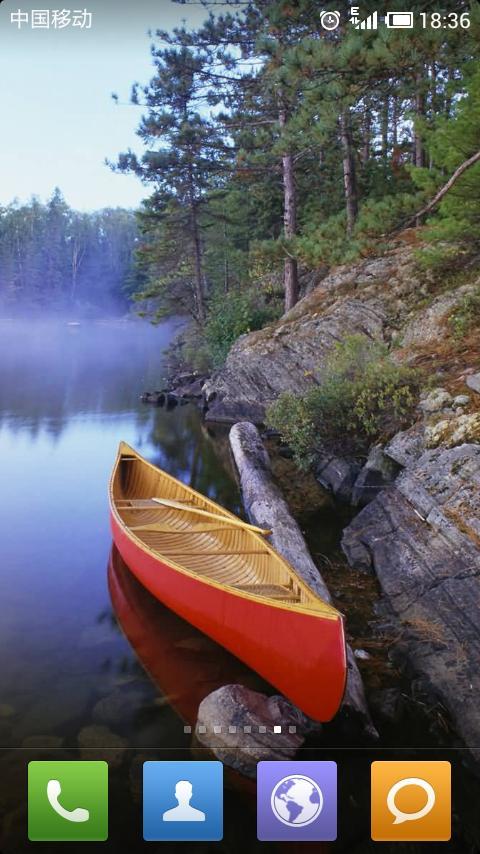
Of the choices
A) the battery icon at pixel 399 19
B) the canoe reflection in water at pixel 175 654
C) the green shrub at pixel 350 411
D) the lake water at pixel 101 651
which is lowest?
the canoe reflection in water at pixel 175 654

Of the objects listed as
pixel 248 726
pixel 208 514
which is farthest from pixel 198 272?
pixel 248 726

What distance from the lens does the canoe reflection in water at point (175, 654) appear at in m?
5.19

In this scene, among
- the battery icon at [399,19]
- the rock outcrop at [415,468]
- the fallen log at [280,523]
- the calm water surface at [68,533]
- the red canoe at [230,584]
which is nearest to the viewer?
the red canoe at [230,584]

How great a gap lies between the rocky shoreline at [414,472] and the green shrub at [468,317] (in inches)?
16.6

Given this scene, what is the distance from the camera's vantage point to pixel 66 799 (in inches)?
93.5

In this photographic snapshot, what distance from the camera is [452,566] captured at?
5.98 metres

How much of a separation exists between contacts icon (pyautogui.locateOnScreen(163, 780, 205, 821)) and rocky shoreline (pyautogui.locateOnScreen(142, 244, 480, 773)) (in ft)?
8.87

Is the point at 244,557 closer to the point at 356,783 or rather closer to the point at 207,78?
the point at 356,783

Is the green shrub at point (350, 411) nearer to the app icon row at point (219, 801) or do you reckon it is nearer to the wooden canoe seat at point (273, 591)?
the wooden canoe seat at point (273, 591)

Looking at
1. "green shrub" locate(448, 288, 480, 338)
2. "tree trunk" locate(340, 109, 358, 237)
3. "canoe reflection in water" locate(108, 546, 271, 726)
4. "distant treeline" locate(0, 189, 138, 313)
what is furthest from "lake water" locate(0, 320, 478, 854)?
"distant treeline" locate(0, 189, 138, 313)

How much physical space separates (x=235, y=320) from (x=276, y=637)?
1764 centimetres

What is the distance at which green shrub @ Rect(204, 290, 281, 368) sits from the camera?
20.6 m

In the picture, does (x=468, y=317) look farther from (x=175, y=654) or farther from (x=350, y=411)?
(x=175, y=654)

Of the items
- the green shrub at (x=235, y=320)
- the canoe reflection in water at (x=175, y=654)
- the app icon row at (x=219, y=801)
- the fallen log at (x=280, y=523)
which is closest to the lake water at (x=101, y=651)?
the canoe reflection in water at (x=175, y=654)
